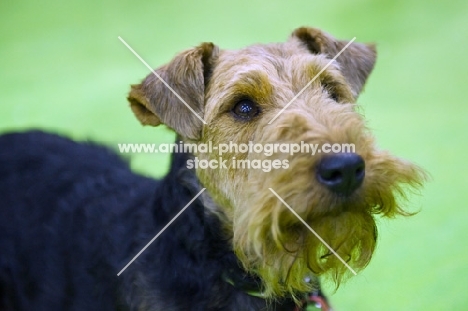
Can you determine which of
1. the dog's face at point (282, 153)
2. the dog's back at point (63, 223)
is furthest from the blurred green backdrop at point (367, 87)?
the dog's face at point (282, 153)

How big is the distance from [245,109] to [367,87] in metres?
5.06

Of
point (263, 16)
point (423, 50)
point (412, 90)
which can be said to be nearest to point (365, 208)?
point (412, 90)

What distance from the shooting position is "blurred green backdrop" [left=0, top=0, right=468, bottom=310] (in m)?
4.51

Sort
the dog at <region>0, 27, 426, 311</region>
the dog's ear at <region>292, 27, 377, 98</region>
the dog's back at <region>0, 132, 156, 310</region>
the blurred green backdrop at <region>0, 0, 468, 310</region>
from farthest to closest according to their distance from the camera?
the blurred green backdrop at <region>0, 0, 468, 310</region> → the dog's ear at <region>292, 27, 377, 98</region> → the dog's back at <region>0, 132, 156, 310</region> → the dog at <region>0, 27, 426, 311</region>

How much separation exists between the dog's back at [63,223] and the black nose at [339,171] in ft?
3.36

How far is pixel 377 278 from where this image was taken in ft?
14.5

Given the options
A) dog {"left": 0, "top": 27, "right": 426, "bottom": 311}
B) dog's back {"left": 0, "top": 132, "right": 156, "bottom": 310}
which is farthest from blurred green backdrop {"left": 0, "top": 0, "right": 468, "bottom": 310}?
dog {"left": 0, "top": 27, "right": 426, "bottom": 311}

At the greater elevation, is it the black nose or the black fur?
the black nose

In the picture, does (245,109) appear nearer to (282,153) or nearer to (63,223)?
(282,153)

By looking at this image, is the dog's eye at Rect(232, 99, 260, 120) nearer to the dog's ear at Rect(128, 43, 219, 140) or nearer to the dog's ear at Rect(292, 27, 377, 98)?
the dog's ear at Rect(128, 43, 219, 140)

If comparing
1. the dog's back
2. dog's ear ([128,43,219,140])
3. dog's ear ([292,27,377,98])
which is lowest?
the dog's back

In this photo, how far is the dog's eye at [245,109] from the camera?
271cm

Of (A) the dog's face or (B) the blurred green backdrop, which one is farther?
(B) the blurred green backdrop

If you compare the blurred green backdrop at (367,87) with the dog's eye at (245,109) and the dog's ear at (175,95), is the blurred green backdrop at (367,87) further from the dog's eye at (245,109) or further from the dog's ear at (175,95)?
the dog's eye at (245,109)
